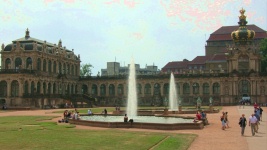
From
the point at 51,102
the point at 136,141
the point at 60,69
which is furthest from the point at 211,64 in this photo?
the point at 136,141

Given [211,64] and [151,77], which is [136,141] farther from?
[211,64]

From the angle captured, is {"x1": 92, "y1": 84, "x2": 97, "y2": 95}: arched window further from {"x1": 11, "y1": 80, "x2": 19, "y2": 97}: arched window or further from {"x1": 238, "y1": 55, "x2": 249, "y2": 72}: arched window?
{"x1": 238, "y1": 55, "x2": 249, "y2": 72}: arched window

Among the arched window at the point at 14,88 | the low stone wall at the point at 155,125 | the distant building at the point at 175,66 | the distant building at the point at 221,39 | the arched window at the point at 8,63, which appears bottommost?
the low stone wall at the point at 155,125

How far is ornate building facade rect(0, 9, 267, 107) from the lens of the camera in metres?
89.5

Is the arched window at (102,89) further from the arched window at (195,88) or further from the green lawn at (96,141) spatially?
the green lawn at (96,141)

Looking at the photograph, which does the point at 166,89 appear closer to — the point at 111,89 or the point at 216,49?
the point at 111,89

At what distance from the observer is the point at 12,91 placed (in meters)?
89.2

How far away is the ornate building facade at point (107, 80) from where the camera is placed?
89494mm

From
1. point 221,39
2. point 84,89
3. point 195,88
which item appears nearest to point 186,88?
point 195,88

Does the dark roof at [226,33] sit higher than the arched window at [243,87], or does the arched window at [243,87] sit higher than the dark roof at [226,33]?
the dark roof at [226,33]

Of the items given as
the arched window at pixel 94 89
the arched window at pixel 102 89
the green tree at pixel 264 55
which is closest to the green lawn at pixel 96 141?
the green tree at pixel 264 55

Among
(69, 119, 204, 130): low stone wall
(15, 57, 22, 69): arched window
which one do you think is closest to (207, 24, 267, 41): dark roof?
(15, 57, 22, 69): arched window

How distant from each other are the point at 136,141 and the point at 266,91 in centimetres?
7970

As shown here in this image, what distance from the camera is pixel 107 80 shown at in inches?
4535
